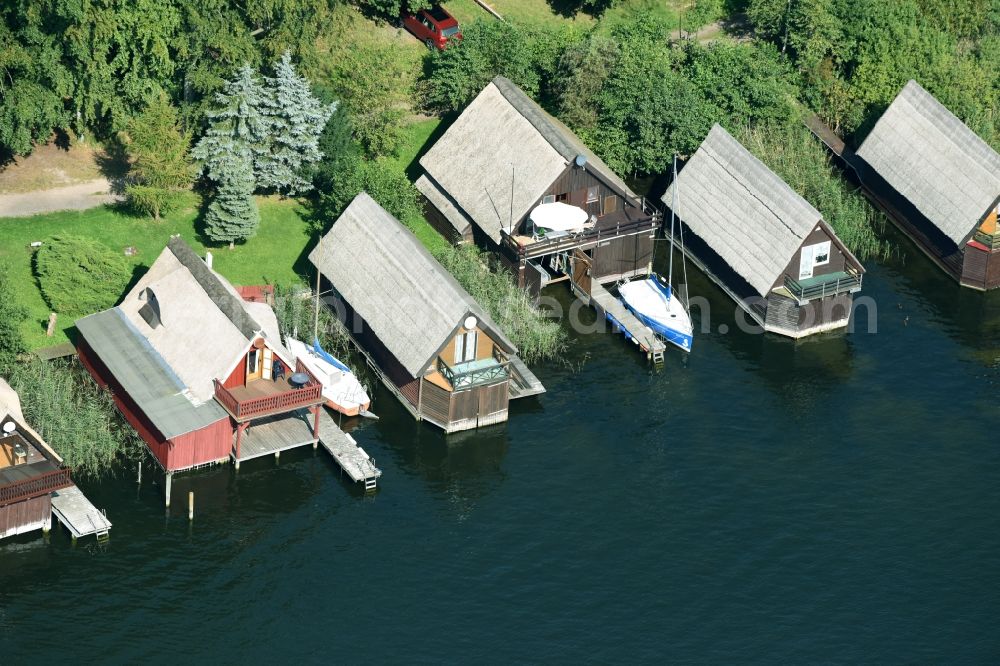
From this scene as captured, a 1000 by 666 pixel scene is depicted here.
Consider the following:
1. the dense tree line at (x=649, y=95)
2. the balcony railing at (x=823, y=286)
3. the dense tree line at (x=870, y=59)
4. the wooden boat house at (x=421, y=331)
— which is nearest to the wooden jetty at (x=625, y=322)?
the wooden boat house at (x=421, y=331)

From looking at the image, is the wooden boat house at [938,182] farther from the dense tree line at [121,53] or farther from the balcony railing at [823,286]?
the dense tree line at [121,53]

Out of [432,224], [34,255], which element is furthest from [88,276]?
[432,224]

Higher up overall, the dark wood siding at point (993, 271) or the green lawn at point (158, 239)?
the dark wood siding at point (993, 271)

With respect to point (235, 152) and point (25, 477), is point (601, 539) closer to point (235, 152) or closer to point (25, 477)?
point (25, 477)

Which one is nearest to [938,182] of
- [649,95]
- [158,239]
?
[649,95]

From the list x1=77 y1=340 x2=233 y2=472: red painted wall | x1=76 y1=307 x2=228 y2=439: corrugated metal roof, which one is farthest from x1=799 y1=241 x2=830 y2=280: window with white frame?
x1=76 y1=307 x2=228 y2=439: corrugated metal roof

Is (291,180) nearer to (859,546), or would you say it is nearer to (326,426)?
(326,426)

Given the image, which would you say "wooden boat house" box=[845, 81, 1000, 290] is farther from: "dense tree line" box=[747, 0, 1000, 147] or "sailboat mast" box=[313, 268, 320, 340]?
"sailboat mast" box=[313, 268, 320, 340]
